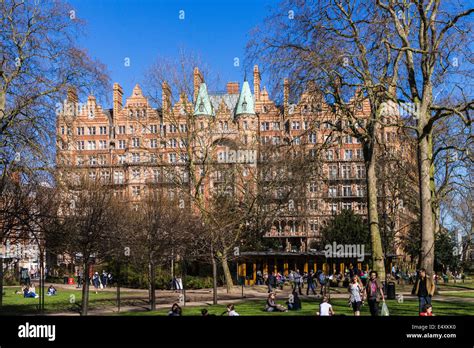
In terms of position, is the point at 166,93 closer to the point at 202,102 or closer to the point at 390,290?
the point at 202,102

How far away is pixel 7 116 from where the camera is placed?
19812mm

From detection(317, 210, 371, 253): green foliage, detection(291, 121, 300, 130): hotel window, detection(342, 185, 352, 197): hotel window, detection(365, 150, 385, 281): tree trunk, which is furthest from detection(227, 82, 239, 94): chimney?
detection(365, 150, 385, 281): tree trunk

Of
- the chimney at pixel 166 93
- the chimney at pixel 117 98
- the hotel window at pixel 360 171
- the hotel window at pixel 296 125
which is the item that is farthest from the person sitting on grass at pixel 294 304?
the chimney at pixel 117 98

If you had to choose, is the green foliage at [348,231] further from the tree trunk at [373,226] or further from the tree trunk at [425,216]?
the tree trunk at [425,216]

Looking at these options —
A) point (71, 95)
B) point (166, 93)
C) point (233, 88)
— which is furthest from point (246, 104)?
point (71, 95)

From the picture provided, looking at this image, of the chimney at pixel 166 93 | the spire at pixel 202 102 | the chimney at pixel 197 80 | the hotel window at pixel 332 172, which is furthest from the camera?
the hotel window at pixel 332 172

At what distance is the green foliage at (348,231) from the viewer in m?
44.8

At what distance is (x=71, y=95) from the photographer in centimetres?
2252

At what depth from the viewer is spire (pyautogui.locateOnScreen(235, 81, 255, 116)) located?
227 feet

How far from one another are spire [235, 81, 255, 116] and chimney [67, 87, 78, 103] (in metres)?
46.2

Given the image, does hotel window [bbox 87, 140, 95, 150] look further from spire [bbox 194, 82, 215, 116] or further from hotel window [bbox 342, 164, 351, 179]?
spire [bbox 194, 82, 215, 116]

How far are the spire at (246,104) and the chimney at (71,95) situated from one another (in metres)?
46.2

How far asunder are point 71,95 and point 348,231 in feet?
91.9
